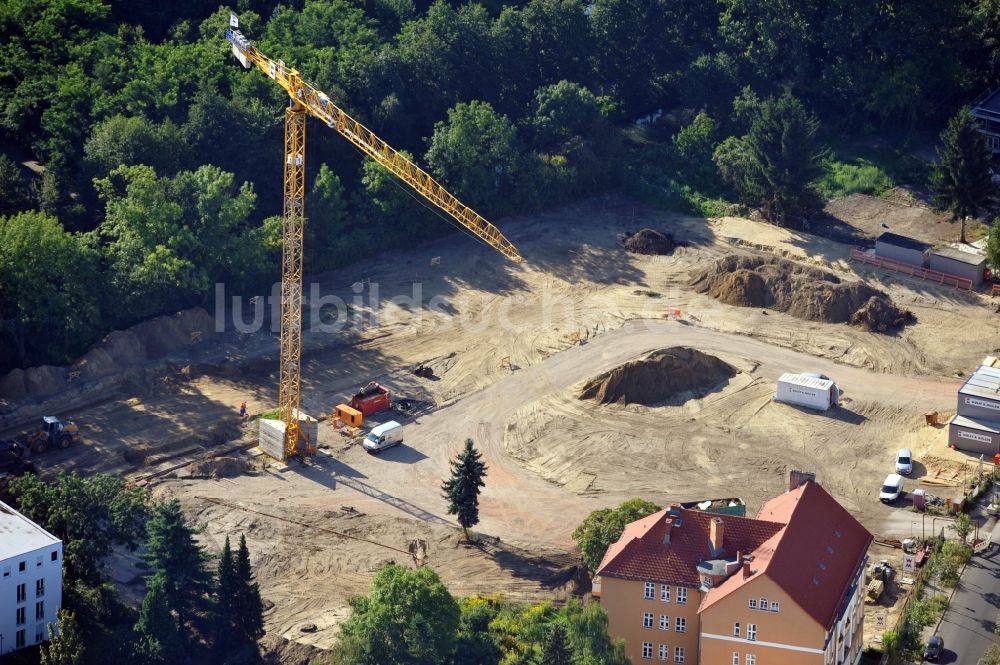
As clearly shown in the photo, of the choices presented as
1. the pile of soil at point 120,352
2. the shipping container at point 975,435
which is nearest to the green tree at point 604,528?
the shipping container at point 975,435

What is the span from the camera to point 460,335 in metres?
116

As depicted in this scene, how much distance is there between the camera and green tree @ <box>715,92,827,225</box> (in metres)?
126

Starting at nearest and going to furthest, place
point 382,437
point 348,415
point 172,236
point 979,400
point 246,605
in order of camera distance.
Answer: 1. point 246,605
2. point 979,400
3. point 382,437
4. point 348,415
5. point 172,236

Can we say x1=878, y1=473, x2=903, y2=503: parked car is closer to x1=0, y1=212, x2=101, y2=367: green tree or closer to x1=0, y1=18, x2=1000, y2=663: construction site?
x1=0, y1=18, x2=1000, y2=663: construction site

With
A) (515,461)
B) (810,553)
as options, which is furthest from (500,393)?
(810,553)

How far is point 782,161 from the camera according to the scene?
126 meters

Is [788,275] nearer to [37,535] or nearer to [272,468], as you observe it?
[272,468]

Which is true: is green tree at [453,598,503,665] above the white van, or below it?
above

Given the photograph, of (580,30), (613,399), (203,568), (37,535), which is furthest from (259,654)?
(580,30)

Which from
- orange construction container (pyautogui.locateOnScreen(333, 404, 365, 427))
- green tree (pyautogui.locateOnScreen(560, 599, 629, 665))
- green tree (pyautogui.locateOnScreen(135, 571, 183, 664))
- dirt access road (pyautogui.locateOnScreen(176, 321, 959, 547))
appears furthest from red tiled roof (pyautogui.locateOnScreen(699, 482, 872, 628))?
orange construction container (pyautogui.locateOnScreen(333, 404, 365, 427))

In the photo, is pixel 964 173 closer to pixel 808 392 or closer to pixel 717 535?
pixel 808 392

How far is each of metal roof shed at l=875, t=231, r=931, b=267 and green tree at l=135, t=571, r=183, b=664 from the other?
6263 centimetres

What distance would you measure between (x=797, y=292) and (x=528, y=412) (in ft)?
77.8

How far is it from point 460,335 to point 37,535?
39.8 meters
